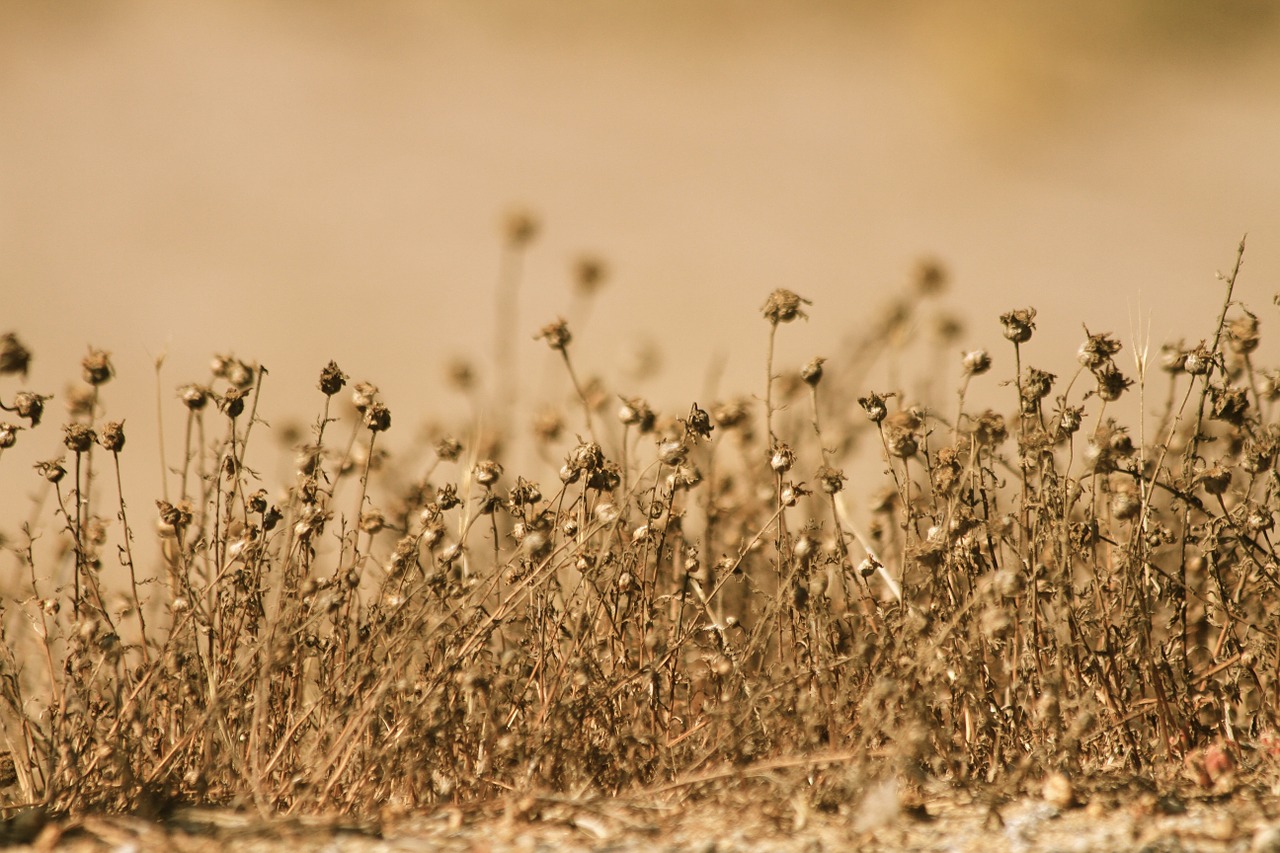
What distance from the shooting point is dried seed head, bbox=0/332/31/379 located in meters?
2.46

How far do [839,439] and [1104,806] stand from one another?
1581mm

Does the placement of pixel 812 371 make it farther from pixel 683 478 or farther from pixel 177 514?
pixel 177 514

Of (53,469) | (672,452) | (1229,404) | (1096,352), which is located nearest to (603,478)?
(672,452)

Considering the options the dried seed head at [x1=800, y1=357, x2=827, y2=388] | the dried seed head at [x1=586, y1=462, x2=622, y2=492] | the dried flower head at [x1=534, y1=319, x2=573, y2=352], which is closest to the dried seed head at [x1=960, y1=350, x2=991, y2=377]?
the dried seed head at [x1=800, y1=357, x2=827, y2=388]

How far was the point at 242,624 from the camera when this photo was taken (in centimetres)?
244

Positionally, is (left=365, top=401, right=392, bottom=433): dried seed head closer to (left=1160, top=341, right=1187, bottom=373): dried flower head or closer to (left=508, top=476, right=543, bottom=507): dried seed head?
(left=508, top=476, right=543, bottom=507): dried seed head

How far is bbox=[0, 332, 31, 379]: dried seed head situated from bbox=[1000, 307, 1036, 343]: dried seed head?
1.99m

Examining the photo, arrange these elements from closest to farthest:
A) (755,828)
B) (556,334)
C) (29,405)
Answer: (755,828), (29,405), (556,334)

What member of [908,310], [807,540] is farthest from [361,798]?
[908,310]

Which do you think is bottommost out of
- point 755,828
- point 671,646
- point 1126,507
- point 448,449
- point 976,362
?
point 755,828

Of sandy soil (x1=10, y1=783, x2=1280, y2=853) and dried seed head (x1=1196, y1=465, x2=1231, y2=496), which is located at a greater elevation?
dried seed head (x1=1196, y1=465, x2=1231, y2=496)

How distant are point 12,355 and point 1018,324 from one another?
204cm

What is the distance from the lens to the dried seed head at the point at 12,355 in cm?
246

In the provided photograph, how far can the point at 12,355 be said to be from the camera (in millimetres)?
2479
